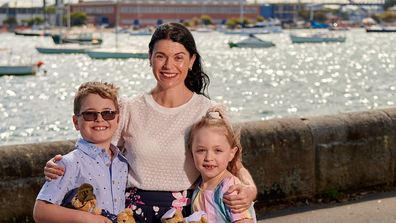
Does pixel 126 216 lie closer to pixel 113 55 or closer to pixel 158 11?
pixel 113 55

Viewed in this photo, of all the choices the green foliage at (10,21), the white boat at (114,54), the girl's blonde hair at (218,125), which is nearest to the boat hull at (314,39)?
the white boat at (114,54)

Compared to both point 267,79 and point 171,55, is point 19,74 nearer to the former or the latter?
point 267,79

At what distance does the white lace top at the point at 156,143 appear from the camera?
3.98 meters

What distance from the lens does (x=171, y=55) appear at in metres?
4.01

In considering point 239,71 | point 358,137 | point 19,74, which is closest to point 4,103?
point 19,74

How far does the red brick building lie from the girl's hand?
168167 millimetres

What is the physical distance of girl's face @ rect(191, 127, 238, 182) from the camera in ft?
13.0

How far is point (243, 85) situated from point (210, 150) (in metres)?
56.1

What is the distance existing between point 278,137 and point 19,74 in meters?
58.2

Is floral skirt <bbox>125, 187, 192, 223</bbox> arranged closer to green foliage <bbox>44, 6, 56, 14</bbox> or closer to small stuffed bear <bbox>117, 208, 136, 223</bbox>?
small stuffed bear <bbox>117, 208, 136, 223</bbox>

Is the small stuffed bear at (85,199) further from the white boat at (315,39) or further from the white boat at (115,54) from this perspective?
the white boat at (315,39)

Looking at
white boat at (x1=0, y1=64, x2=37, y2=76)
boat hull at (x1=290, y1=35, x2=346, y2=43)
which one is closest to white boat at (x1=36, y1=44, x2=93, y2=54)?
white boat at (x1=0, y1=64, x2=37, y2=76)

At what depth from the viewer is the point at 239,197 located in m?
3.93

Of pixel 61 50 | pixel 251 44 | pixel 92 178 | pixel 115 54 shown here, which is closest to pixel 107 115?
pixel 92 178
